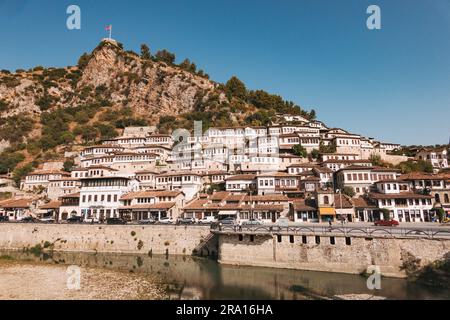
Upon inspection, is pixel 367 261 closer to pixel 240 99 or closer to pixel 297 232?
pixel 297 232

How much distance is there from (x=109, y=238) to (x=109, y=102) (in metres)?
106

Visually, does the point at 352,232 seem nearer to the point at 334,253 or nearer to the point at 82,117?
the point at 334,253

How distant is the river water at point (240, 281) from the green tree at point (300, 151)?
1685 inches

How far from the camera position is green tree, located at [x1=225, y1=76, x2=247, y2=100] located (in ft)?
402

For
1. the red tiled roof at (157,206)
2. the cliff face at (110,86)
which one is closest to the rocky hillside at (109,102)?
the cliff face at (110,86)

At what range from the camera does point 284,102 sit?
12512 centimetres

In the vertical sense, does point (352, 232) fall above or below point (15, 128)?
below

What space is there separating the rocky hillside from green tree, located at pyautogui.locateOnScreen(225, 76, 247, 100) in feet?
1.48

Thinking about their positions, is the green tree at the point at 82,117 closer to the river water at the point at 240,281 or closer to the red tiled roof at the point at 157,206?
the red tiled roof at the point at 157,206

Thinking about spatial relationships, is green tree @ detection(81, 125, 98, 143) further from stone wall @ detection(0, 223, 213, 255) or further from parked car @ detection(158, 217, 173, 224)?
parked car @ detection(158, 217, 173, 224)

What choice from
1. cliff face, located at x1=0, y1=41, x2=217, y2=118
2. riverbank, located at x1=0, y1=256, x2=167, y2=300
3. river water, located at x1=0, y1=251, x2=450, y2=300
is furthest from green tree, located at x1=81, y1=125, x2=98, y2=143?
riverbank, located at x1=0, y1=256, x2=167, y2=300

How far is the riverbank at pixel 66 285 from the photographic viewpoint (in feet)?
74.0

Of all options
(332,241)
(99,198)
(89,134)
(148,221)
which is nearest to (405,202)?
(332,241)

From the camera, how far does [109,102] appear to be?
433 ft
